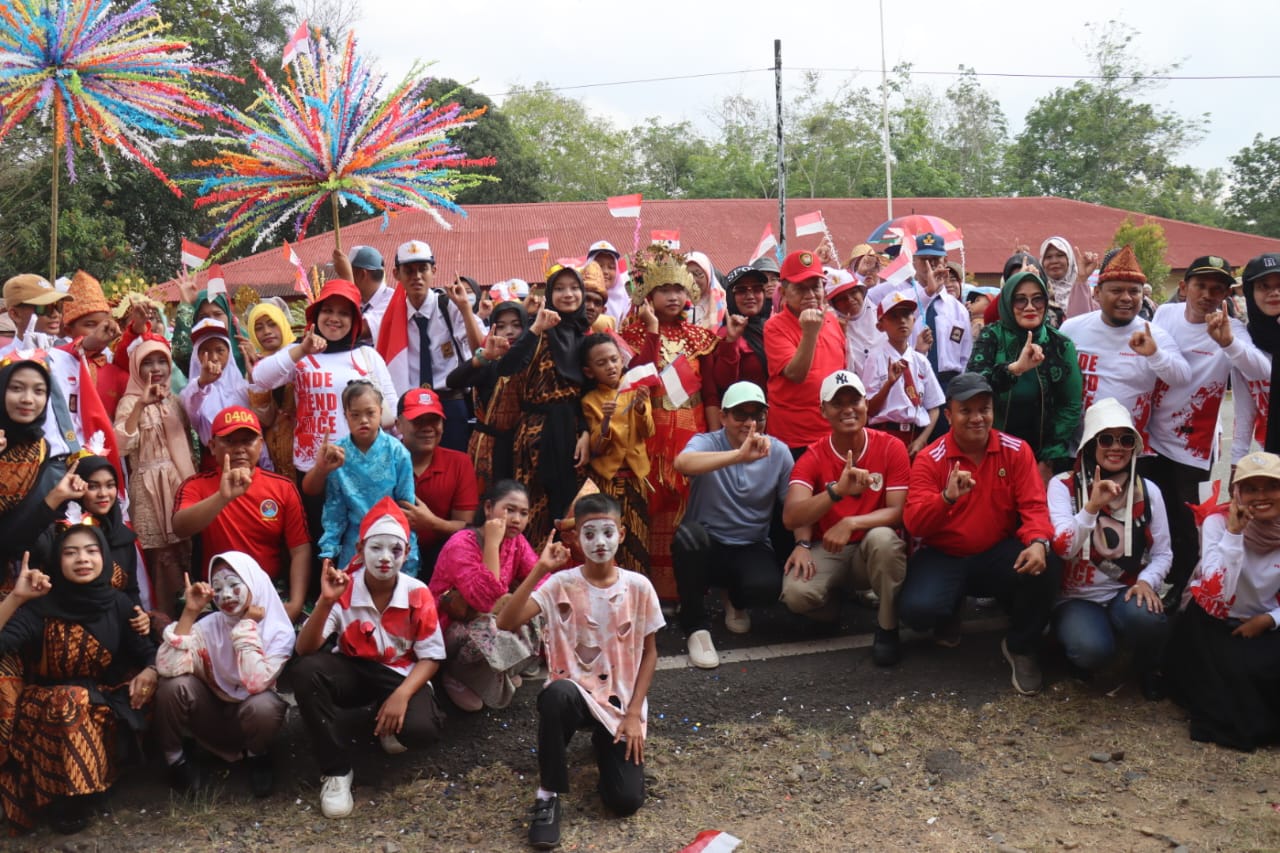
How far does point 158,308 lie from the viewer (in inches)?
259

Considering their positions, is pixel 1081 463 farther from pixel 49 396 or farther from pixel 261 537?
pixel 49 396

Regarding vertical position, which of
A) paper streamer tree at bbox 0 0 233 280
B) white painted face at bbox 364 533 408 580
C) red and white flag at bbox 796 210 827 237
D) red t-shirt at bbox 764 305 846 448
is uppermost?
paper streamer tree at bbox 0 0 233 280

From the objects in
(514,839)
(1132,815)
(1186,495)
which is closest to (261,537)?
(514,839)

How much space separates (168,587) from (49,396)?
1.23 metres

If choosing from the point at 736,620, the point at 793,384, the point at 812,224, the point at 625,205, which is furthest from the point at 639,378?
the point at 812,224

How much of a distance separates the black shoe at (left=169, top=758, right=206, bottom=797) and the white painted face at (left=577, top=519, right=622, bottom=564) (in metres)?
1.92

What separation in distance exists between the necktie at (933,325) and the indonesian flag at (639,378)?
8.02ft

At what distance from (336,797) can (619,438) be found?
2340 millimetres

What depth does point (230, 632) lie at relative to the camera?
4.41 m

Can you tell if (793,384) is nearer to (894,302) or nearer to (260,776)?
(894,302)

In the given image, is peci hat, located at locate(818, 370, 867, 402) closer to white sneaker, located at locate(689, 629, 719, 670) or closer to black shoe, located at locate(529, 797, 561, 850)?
white sneaker, located at locate(689, 629, 719, 670)

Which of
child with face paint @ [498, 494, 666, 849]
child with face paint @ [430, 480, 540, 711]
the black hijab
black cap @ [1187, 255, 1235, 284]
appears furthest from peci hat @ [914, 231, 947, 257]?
the black hijab

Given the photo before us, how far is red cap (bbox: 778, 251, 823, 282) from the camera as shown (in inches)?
241

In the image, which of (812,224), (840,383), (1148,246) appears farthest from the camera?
(1148,246)
